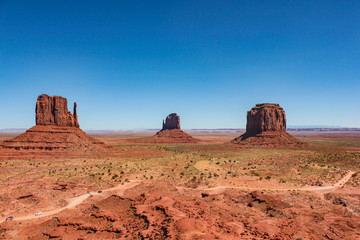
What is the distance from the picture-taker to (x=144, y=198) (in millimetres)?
21047

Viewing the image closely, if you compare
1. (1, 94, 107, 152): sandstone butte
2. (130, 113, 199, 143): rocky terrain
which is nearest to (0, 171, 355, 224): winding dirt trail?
(1, 94, 107, 152): sandstone butte

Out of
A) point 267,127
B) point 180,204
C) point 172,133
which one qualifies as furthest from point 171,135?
point 180,204

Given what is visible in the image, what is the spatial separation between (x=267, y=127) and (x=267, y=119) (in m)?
3.46

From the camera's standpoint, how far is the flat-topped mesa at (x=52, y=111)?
58.6 metres

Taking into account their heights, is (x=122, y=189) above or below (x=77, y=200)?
below

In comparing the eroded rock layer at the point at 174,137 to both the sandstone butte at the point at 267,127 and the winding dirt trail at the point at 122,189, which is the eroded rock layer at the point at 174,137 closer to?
the sandstone butte at the point at 267,127

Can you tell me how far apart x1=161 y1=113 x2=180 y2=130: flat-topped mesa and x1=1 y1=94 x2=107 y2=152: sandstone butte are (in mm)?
83337

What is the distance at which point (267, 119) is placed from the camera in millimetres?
90000

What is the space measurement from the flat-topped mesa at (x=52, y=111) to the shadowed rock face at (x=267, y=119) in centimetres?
7369

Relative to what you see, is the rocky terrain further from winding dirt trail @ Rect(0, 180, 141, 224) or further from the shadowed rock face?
winding dirt trail @ Rect(0, 180, 141, 224)

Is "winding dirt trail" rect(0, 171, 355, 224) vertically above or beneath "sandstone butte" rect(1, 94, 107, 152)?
→ beneath

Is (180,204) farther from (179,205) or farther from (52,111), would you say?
(52,111)

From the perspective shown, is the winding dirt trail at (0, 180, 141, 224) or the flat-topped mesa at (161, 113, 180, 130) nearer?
the winding dirt trail at (0, 180, 141, 224)

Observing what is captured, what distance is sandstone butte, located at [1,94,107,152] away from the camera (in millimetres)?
53188
